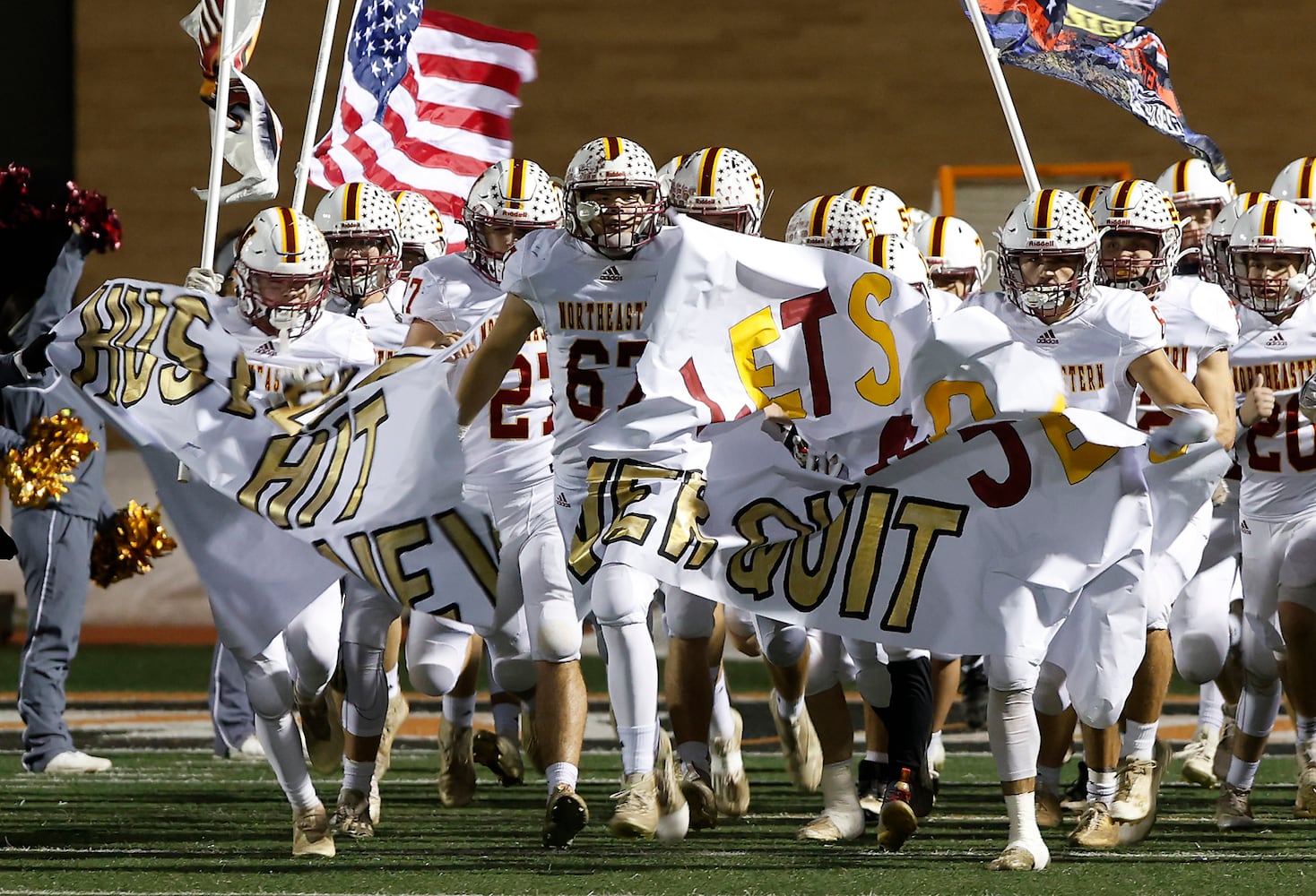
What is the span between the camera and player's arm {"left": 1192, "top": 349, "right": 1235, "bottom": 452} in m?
6.60

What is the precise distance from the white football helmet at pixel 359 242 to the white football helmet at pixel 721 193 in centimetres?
104

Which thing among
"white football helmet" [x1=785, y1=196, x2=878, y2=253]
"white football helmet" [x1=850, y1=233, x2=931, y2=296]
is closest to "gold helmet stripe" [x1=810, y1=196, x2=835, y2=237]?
"white football helmet" [x1=785, y1=196, x2=878, y2=253]

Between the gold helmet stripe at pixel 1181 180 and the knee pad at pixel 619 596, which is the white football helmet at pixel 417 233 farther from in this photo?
the gold helmet stripe at pixel 1181 180

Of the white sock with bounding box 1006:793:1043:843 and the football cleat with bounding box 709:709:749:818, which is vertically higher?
the white sock with bounding box 1006:793:1043:843

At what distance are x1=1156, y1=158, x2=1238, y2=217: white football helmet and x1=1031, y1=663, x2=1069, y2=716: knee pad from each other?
114 inches

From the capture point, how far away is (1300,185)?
859 centimetres

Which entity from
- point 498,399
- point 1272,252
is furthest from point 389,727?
point 1272,252

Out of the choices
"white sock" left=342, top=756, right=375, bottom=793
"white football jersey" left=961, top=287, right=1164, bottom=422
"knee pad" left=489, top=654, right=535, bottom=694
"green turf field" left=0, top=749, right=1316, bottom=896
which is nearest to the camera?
"green turf field" left=0, top=749, right=1316, bottom=896

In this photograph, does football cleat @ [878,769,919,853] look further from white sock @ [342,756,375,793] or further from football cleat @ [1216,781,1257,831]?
white sock @ [342,756,375,793]

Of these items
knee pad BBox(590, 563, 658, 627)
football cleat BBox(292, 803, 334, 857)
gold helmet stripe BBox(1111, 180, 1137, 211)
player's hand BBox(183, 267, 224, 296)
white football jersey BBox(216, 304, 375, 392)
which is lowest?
football cleat BBox(292, 803, 334, 857)

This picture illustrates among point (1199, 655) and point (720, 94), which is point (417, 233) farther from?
point (720, 94)

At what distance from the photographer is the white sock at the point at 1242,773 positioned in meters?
6.89

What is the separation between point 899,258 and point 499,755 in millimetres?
2458

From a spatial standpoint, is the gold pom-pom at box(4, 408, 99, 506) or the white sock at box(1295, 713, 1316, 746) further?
the gold pom-pom at box(4, 408, 99, 506)
